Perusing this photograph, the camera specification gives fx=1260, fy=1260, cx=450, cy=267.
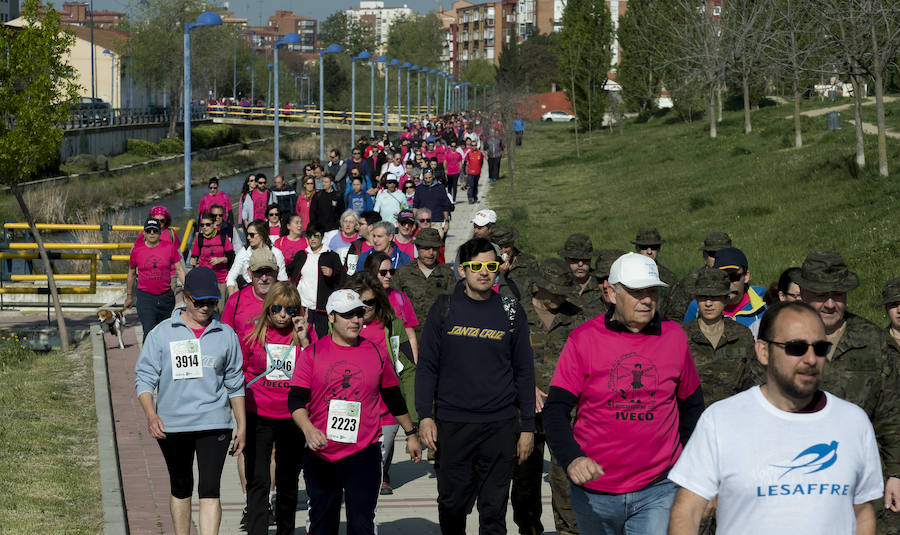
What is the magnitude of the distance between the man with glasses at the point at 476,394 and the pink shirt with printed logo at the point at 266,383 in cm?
129

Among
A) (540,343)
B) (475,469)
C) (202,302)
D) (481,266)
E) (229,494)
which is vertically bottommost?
(229,494)

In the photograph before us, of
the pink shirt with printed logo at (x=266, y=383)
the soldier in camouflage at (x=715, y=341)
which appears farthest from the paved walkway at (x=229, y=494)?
the soldier in camouflage at (x=715, y=341)

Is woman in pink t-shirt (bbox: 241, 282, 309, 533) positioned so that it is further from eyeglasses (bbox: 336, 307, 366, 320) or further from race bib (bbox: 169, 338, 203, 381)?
eyeglasses (bbox: 336, 307, 366, 320)

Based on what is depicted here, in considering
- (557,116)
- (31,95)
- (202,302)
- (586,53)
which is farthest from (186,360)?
(557,116)

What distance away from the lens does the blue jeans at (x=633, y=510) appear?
532 cm

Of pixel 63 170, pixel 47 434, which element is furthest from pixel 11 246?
pixel 63 170

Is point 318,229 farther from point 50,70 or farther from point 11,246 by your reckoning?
point 11,246

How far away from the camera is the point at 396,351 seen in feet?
26.1

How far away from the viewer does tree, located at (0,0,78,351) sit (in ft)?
52.7

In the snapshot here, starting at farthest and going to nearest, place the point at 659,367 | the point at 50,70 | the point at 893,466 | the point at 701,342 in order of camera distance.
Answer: the point at 50,70 < the point at 701,342 < the point at 893,466 < the point at 659,367

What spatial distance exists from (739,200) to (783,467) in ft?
82.4

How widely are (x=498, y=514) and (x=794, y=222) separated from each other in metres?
17.7

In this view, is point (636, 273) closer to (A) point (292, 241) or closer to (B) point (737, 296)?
(B) point (737, 296)

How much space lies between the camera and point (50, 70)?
1661 centimetres
